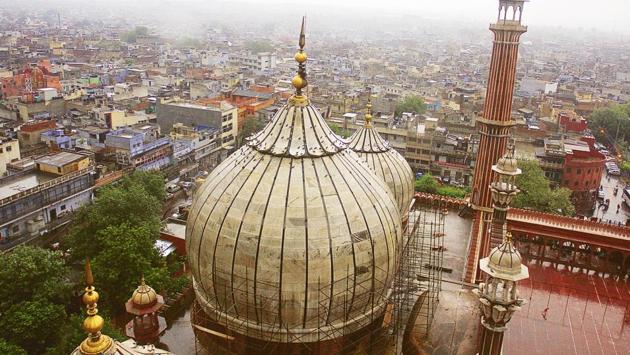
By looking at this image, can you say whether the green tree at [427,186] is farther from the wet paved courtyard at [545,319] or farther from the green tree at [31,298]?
the green tree at [31,298]

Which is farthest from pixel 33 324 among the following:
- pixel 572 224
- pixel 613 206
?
pixel 613 206

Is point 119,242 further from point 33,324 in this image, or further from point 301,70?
point 301,70

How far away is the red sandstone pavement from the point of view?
1927 centimetres

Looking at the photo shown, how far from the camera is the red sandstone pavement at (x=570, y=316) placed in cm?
1927

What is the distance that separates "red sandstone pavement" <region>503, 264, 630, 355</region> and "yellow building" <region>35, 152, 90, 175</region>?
1139 inches

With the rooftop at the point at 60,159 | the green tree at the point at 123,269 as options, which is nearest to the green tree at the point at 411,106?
the rooftop at the point at 60,159

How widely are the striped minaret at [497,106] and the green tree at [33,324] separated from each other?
1922 centimetres

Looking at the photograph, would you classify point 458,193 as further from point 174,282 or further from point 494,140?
point 174,282

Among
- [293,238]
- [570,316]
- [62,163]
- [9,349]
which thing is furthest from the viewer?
[62,163]

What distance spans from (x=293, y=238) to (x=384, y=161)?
979cm

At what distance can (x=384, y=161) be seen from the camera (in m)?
23.1

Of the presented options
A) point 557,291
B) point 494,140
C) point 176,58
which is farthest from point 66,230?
point 176,58

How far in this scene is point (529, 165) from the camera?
40125 mm

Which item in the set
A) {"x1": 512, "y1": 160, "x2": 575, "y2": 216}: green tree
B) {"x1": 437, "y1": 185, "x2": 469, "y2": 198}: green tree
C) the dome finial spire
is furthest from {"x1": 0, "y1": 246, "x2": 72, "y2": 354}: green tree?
{"x1": 437, "y1": 185, "x2": 469, "y2": 198}: green tree
